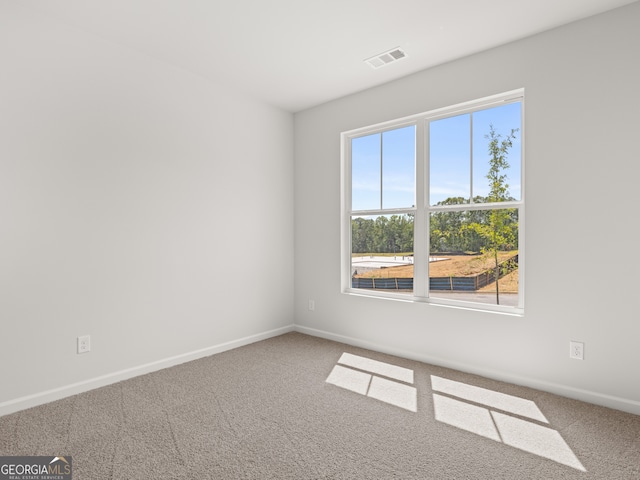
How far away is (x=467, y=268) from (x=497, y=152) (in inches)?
40.4

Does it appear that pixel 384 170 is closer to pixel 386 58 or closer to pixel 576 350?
pixel 386 58

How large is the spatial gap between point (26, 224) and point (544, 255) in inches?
145

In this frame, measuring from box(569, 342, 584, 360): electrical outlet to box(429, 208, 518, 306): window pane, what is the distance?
50 centimetres

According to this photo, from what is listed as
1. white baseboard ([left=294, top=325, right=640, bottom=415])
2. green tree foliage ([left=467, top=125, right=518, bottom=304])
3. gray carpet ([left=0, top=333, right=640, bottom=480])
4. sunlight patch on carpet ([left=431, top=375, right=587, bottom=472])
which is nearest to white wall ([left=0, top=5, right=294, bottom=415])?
gray carpet ([left=0, top=333, right=640, bottom=480])

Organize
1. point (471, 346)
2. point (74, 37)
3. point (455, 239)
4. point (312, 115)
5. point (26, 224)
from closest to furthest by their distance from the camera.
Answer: point (26, 224)
point (74, 37)
point (471, 346)
point (455, 239)
point (312, 115)

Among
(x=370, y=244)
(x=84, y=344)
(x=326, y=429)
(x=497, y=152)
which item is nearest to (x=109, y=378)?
(x=84, y=344)

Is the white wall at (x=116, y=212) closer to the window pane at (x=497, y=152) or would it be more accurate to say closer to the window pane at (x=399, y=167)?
the window pane at (x=399, y=167)

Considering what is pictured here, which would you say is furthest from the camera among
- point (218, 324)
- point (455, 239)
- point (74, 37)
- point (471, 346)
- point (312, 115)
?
point (312, 115)

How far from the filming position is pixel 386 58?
10.2 feet

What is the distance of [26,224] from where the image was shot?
2.44 m

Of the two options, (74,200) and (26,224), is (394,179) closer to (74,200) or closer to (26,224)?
(74,200)

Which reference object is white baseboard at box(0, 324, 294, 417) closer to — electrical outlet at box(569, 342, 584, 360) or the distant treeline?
the distant treeline

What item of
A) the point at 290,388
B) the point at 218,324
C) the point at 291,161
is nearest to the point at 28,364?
the point at 218,324

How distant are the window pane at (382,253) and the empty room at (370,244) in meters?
0.03
